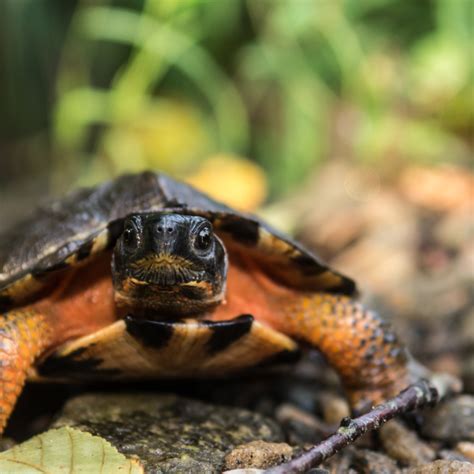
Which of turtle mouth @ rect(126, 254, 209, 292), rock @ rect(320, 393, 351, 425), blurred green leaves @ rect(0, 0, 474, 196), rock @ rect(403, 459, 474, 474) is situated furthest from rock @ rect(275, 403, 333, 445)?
blurred green leaves @ rect(0, 0, 474, 196)

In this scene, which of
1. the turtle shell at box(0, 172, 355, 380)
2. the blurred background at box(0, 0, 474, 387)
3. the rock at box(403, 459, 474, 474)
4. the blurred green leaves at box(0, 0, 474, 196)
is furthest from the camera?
the blurred green leaves at box(0, 0, 474, 196)

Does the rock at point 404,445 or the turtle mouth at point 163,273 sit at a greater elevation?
the turtle mouth at point 163,273

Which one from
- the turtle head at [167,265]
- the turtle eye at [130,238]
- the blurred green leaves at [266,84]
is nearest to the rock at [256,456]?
the turtle head at [167,265]

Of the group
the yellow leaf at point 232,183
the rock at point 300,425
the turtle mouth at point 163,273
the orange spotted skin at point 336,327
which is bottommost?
the rock at point 300,425

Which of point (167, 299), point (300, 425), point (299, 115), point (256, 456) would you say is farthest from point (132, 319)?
point (299, 115)

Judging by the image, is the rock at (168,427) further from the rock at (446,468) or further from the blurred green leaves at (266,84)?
the blurred green leaves at (266,84)

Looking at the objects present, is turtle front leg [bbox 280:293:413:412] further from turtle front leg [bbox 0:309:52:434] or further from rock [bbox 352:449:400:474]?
turtle front leg [bbox 0:309:52:434]

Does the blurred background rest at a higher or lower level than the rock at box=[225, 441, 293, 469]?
higher

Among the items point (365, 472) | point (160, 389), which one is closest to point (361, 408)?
point (365, 472)
